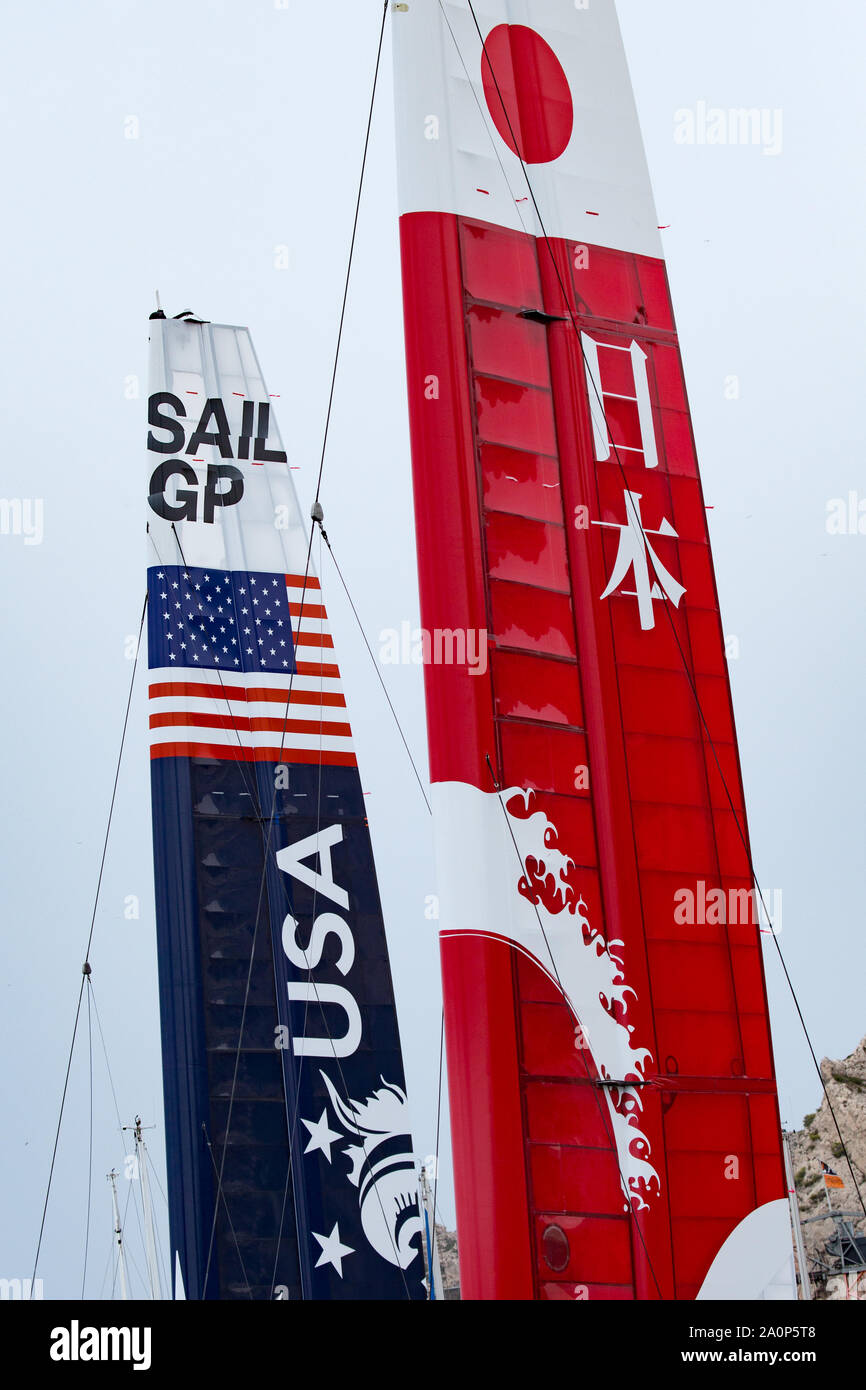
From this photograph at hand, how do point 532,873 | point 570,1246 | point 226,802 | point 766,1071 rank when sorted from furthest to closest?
point 226,802 < point 766,1071 < point 532,873 < point 570,1246

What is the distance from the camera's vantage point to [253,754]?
909 centimetres

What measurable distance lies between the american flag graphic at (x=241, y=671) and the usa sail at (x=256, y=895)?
0.01 metres

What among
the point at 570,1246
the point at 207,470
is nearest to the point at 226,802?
the point at 207,470

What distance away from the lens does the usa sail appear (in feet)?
27.0

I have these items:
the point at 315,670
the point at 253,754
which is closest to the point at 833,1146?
the point at 315,670

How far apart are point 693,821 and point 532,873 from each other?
604mm

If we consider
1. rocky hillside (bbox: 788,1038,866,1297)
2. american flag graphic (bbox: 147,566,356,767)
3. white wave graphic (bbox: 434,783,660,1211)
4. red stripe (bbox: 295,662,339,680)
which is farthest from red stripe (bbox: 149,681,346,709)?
rocky hillside (bbox: 788,1038,866,1297)

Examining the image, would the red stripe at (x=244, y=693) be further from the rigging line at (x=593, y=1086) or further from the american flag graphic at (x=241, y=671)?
the rigging line at (x=593, y=1086)

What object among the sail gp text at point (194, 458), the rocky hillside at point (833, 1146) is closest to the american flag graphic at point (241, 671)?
the sail gp text at point (194, 458)

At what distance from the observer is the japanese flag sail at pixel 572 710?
3.33 meters

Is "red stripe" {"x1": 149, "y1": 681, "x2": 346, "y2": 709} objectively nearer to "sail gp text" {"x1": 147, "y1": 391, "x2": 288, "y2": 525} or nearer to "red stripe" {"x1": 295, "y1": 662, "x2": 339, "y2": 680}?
"red stripe" {"x1": 295, "y1": 662, "x2": 339, "y2": 680}

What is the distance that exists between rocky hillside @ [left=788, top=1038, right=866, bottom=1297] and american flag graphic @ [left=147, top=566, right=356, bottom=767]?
1543cm
